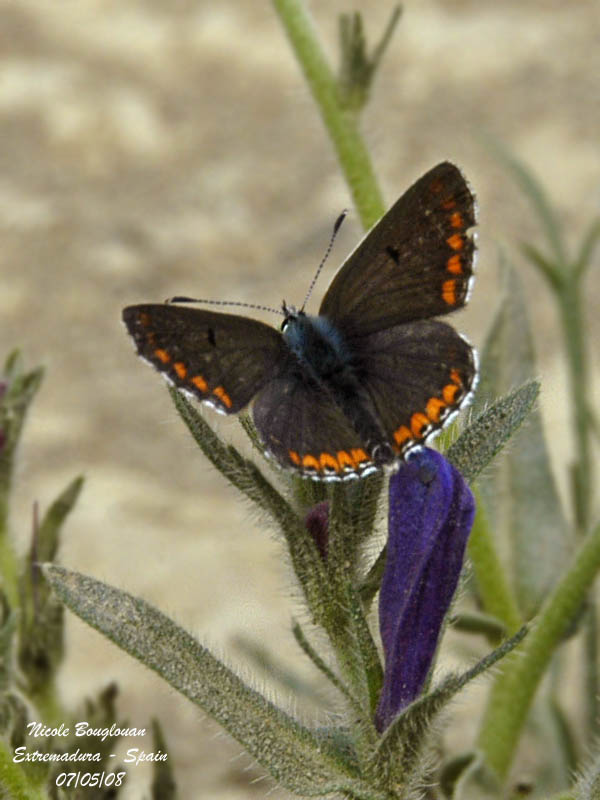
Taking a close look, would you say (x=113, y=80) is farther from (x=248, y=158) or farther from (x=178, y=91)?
(x=248, y=158)

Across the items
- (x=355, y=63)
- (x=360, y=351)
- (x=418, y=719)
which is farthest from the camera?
(x=355, y=63)

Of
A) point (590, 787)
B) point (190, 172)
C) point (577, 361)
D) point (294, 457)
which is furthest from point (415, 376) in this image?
point (190, 172)

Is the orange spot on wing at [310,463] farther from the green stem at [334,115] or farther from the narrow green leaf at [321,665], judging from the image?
the green stem at [334,115]

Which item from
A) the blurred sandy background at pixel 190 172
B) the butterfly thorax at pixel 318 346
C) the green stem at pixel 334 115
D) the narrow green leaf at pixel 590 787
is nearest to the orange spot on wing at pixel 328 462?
the butterfly thorax at pixel 318 346

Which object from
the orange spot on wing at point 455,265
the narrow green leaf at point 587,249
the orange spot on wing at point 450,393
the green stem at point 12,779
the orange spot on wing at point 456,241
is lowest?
the green stem at point 12,779

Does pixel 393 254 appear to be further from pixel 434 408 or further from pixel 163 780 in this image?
pixel 163 780

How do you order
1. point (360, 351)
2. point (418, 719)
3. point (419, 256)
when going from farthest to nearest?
point (360, 351) < point (419, 256) < point (418, 719)

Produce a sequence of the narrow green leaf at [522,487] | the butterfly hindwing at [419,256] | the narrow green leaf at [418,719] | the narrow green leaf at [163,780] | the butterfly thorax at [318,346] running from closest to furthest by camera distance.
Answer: the narrow green leaf at [418,719] → the butterfly hindwing at [419,256] → the butterfly thorax at [318,346] → the narrow green leaf at [163,780] → the narrow green leaf at [522,487]

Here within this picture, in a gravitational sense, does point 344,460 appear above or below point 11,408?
below
